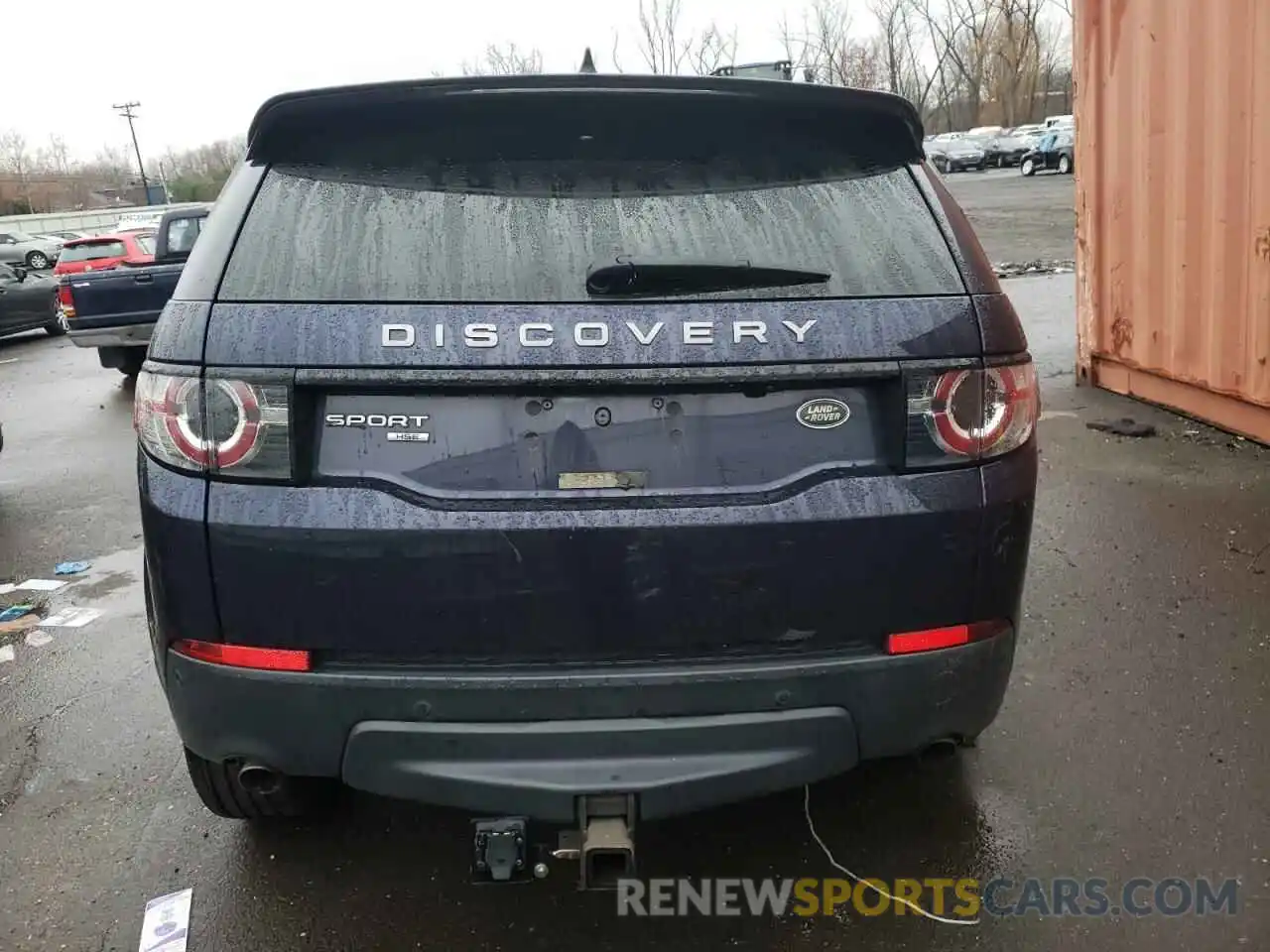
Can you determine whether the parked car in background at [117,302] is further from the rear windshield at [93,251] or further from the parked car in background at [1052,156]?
the parked car in background at [1052,156]

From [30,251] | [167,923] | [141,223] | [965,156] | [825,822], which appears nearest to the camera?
[167,923]

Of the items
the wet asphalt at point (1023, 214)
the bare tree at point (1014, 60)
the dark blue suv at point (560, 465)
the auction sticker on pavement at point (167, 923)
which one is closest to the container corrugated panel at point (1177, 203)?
the wet asphalt at point (1023, 214)

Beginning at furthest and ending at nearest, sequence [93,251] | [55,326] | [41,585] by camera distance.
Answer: [55,326]
[93,251]
[41,585]

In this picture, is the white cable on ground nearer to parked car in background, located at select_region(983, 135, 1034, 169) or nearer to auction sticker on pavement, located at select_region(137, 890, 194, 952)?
auction sticker on pavement, located at select_region(137, 890, 194, 952)

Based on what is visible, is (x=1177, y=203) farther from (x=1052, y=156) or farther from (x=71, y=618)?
(x=1052, y=156)

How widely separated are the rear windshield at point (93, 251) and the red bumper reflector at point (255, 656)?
502 inches

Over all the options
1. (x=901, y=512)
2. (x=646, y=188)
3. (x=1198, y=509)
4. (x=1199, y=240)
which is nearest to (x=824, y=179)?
(x=646, y=188)

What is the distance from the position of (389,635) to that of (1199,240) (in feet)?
19.8

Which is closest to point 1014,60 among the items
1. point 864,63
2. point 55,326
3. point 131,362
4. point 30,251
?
point 864,63

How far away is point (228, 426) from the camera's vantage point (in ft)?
6.85

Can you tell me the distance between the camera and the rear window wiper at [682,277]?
2119mm

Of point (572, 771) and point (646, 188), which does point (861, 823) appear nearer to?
point (572, 771)

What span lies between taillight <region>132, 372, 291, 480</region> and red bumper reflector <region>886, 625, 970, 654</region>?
1.26 meters

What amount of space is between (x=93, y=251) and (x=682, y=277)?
13342mm
